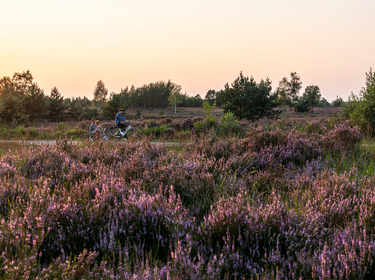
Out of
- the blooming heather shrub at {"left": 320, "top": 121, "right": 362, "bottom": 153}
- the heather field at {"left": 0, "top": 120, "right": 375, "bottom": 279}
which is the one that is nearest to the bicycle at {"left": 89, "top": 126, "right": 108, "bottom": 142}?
the heather field at {"left": 0, "top": 120, "right": 375, "bottom": 279}

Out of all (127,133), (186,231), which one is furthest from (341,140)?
(127,133)

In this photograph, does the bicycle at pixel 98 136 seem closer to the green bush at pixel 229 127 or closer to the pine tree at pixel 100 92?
the green bush at pixel 229 127

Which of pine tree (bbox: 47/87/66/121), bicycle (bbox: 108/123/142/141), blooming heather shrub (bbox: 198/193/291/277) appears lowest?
blooming heather shrub (bbox: 198/193/291/277)

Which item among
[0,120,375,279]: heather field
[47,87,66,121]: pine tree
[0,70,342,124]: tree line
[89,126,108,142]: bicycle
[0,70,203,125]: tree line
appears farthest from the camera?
[47,87,66,121]: pine tree

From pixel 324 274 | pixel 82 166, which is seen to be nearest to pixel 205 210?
pixel 324 274

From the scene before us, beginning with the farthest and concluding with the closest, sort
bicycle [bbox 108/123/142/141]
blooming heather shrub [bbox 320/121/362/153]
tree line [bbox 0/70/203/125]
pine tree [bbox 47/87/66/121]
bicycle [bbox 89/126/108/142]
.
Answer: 1. pine tree [bbox 47/87/66/121]
2. tree line [bbox 0/70/203/125]
3. bicycle [bbox 108/123/142/141]
4. bicycle [bbox 89/126/108/142]
5. blooming heather shrub [bbox 320/121/362/153]

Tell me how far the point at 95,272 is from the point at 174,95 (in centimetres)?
8716

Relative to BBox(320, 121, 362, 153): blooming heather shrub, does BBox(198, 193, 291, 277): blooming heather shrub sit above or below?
below

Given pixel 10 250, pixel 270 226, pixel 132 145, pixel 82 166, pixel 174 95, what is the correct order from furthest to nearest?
1. pixel 174 95
2. pixel 132 145
3. pixel 82 166
4. pixel 270 226
5. pixel 10 250

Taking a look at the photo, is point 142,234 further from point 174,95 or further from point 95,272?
point 174,95

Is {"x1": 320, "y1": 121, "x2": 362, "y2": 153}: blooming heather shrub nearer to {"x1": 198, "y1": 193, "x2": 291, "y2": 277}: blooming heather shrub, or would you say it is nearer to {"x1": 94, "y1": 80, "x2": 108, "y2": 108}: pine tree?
{"x1": 198, "y1": 193, "x2": 291, "y2": 277}: blooming heather shrub

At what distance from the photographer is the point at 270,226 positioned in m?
2.48

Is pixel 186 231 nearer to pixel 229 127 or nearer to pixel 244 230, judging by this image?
pixel 244 230

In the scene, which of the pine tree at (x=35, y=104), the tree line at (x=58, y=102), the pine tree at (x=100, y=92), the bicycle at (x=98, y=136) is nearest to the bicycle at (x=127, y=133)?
the bicycle at (x=98, y=136)
